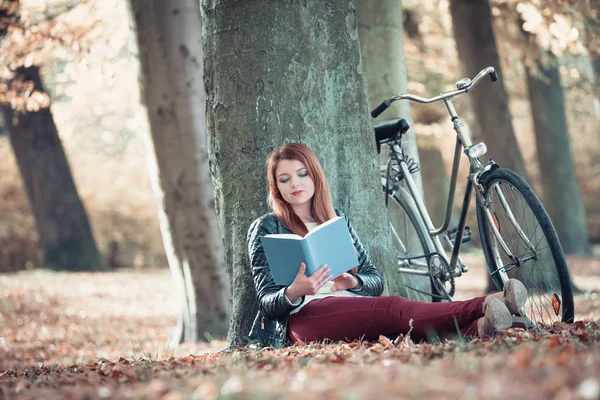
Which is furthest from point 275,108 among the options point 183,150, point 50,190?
point 50,190

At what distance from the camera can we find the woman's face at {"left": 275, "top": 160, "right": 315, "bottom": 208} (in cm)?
421

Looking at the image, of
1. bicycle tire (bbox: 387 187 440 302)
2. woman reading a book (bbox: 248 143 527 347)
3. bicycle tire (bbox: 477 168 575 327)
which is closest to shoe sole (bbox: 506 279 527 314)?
woman reading a book (bbox: 248 143 527 347)

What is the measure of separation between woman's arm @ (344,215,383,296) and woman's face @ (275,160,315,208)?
0.35 meters

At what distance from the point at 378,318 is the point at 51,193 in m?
13.0

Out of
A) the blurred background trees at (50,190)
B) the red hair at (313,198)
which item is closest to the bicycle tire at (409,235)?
the red hair at (313,198)

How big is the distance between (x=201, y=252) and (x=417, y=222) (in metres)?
2.93

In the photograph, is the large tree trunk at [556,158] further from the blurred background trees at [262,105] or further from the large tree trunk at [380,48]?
the large tree trunk at [380,48]

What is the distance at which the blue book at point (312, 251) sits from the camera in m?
3.72

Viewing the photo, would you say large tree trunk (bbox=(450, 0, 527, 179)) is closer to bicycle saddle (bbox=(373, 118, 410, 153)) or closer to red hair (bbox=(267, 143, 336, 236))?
bicycle saddle (bbox=(373, 118, 410, 153))

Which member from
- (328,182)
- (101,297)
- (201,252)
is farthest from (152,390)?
(101,297)

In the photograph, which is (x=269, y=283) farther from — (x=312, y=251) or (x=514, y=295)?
(x=514, y=295)

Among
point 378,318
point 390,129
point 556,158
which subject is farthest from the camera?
point 556,158

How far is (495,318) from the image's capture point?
3.50 m

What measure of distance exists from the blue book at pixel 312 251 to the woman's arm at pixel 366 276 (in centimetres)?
29
